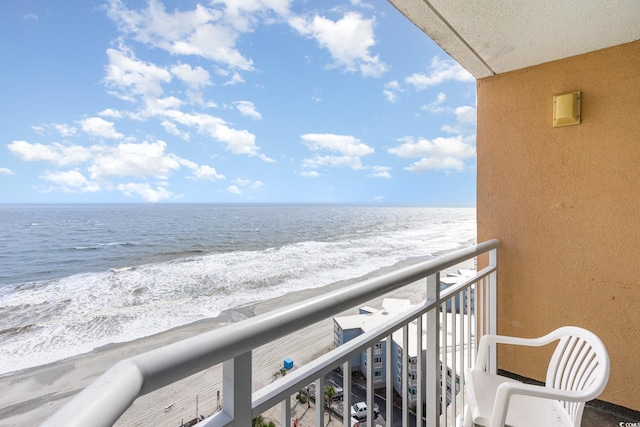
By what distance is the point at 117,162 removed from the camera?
35.6 meters

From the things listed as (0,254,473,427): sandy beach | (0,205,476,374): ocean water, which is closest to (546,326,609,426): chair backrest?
(0,254,473,427): sandy beach

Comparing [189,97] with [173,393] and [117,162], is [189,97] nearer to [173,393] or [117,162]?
[117,162]

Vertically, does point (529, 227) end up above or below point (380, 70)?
below

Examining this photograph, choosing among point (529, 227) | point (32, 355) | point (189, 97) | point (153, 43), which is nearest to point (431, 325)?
point (529, 227)

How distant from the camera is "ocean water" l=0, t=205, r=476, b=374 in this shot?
9.63 metres

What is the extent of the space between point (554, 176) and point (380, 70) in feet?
136

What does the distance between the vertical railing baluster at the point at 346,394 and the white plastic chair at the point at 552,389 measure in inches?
22.2

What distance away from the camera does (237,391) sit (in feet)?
1.69

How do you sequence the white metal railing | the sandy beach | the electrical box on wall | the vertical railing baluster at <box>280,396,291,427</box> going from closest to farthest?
the white metal railing → the vertical railing baluster at <box>280,396,291,427</box> → the electrical box on wall → the sandy beach

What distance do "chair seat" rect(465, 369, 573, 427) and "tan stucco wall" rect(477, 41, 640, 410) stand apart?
0.82 metres

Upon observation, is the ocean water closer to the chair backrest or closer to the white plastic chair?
the white plastic chair

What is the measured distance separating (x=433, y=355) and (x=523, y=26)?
1527 mm

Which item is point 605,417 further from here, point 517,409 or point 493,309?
point 517,409

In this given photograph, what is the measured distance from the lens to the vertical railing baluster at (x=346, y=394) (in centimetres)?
79
